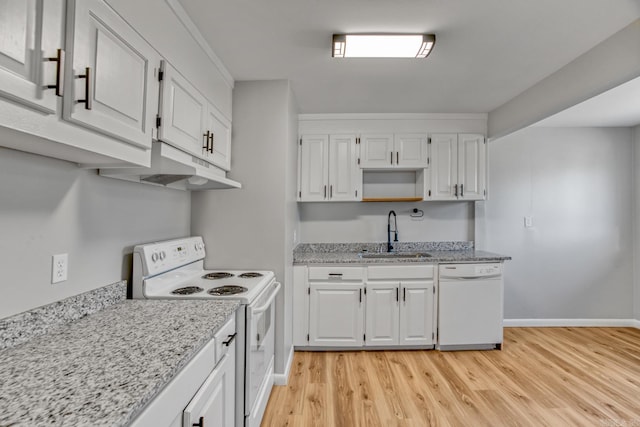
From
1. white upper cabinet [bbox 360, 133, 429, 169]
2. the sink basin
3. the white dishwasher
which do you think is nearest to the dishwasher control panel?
the white dishwasher

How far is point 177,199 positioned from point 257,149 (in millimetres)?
687

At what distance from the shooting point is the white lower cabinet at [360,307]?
2.87 meters

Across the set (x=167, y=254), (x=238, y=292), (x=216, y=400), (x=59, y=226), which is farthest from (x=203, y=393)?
(x=167, y=254)

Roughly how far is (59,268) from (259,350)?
42.3 inches

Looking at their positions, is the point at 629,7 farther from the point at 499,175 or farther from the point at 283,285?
the point at 283,285

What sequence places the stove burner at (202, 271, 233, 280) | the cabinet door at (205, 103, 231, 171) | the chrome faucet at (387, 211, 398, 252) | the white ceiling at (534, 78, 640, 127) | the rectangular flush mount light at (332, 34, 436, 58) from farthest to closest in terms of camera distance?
the chrome faucet at (387, 211, 398, 252) < the white ceiling at (534, 78, 640, 127) < the stove burner at (202, 271, 233, 280) < the cabinet door at (205, 103, 231, 171) < the rectangular flush mount light at (332, 34, 436, 58)

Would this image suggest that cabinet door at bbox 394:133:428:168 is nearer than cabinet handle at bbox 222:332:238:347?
No

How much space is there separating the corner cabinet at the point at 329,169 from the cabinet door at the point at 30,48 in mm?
2408

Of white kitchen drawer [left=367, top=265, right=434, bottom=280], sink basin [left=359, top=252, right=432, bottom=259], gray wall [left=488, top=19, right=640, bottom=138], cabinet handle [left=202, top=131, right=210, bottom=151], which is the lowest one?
white kitchen drawer [left=367, top=265, right=434, bottom=280]

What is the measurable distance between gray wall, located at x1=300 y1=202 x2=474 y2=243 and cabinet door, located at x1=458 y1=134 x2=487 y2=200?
317mm

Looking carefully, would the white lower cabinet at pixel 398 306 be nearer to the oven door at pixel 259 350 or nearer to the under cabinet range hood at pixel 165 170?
the oven door at pixel 259 350

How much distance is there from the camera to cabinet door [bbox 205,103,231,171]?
1981mm

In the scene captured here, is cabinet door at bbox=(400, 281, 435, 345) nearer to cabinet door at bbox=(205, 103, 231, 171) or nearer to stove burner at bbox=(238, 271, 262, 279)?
stove burner at bbox=(238, 271, 262, 279)

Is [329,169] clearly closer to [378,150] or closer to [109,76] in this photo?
[378,150]
